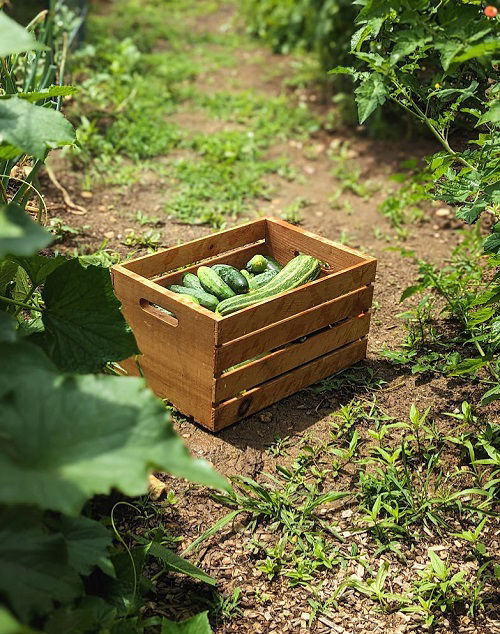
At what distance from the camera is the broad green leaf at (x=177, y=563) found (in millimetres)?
2572

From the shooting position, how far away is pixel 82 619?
1.84m

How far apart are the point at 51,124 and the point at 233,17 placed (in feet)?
27.0

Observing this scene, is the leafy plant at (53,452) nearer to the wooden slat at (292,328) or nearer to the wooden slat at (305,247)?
the wooden slat at (292,328)

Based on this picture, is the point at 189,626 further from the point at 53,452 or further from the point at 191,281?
the point at 191,281

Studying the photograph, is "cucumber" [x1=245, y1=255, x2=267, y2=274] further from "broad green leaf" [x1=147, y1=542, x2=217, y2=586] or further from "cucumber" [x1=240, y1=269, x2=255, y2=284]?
"broad green leaf" [x1=147, y1=542, x2=217, y2=586]

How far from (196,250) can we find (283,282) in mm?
466

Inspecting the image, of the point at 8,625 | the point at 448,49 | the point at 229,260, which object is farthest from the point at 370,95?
the point at 8,625

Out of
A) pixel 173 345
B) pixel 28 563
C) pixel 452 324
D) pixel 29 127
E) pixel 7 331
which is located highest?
pixel 29 127

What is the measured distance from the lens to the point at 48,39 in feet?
16.0

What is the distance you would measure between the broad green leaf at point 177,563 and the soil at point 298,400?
0.07 metres

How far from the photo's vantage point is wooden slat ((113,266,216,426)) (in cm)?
313

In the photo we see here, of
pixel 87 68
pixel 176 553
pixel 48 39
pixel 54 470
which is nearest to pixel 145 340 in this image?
pixel 176 553

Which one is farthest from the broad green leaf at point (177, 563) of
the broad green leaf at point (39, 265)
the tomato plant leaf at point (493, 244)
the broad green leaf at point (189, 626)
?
the tomato plant leaf at point (493, 244)

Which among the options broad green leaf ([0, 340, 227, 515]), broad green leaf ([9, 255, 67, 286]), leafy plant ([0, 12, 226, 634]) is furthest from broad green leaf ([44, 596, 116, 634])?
broad green leaf ([9, 255, 67, 286])
